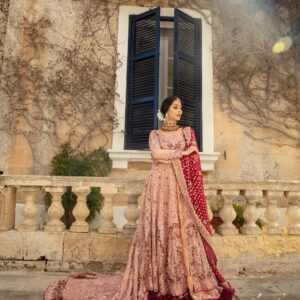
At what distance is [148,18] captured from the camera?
18.5ft

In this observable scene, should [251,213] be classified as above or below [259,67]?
below

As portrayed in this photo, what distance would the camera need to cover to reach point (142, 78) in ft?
18.0

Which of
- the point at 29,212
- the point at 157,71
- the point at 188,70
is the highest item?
the point at 188,70

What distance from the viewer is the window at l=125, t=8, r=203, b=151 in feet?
17.5

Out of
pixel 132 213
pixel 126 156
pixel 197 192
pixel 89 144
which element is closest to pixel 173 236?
pixel 197 192

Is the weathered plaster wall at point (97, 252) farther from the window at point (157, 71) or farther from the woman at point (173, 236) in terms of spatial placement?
the window at point (157, 71)

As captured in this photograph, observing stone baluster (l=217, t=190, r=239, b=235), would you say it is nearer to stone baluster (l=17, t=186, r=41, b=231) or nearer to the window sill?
stone baluster (l=17, t=186, r=41, b=231)

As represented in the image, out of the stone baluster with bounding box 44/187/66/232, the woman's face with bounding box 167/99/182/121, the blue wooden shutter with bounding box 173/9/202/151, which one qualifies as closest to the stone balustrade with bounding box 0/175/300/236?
the stone baluster with bounding box 44/187/66/232

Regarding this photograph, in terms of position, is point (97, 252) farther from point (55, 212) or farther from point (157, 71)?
point (157, 71)

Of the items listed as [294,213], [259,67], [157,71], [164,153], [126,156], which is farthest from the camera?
[259,67]

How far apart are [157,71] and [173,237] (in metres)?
3.44

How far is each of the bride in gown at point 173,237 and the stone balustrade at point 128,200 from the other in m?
0.63

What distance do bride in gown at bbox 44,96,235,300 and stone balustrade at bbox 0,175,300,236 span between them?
24.9 inches

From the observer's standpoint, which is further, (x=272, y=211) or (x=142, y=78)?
(x=142, y=78)
